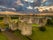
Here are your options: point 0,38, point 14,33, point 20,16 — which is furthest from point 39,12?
point 0,38

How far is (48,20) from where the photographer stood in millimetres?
5133

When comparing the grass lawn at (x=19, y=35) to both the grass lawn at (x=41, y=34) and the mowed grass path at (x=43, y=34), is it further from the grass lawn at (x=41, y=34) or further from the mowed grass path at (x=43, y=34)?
the mowed grass path at (x=43, y=34)

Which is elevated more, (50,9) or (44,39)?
(50,9)

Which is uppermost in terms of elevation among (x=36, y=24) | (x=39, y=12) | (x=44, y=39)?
(x=39, y=12)

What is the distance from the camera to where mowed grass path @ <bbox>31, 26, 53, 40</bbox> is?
510 cm

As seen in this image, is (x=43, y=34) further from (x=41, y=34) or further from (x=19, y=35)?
(x=19, y=35)

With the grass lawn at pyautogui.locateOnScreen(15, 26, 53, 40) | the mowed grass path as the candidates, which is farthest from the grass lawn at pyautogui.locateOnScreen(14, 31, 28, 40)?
the mowed grass path

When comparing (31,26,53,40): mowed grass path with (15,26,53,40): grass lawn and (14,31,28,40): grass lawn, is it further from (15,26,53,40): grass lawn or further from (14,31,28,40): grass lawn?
(14,31,28,40): grass lawn

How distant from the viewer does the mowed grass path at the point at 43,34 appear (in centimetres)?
510

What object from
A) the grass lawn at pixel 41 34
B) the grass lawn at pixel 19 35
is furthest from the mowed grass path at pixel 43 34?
the grass lawn at pixel 19 35

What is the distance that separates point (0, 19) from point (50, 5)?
52.0 inches

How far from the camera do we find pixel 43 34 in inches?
202

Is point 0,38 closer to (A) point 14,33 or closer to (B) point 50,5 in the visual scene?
(A) point 14,33

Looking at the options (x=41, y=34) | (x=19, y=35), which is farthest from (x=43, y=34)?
(x=19, y=35)
